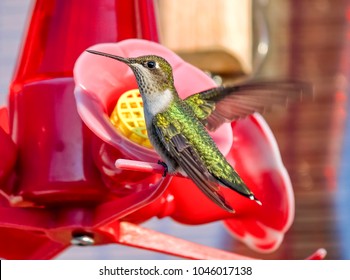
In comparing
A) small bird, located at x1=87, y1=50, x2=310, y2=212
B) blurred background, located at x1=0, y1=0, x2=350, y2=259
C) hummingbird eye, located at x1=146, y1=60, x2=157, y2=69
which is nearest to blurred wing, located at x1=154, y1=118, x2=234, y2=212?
small bird, located at x1=87, y1=50, x2=310, y2=212

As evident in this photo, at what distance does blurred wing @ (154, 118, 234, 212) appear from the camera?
193 centimetres

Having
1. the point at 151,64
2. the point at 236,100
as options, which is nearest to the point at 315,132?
the point at 236,100

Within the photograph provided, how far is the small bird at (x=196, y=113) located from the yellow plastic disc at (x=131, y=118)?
96mm

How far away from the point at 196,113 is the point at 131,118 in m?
0.12

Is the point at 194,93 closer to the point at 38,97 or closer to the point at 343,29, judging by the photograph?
the point at 38,97

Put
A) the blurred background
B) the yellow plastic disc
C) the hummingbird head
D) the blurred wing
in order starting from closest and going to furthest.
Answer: the blurred wing, the hummingbird head, the yellow plastic disc, the blurred background

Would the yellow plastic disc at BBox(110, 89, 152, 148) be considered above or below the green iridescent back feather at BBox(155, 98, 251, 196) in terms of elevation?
above

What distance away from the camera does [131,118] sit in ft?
7.20

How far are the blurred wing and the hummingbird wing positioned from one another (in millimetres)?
119

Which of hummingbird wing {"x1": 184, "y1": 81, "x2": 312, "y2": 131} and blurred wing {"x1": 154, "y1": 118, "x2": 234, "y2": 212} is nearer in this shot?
blurred wing {"x1": 154, "y1": 118, "x2": 234, "y2": 212}

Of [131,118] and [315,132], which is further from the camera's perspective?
[315,132]

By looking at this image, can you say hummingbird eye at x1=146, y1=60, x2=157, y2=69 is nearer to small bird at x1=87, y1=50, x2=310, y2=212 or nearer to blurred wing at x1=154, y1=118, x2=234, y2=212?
small bird at x1=87, y1=50, x2=310, y2=212

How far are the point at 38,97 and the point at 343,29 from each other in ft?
8.62

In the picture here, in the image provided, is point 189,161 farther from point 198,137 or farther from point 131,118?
point 131,118
